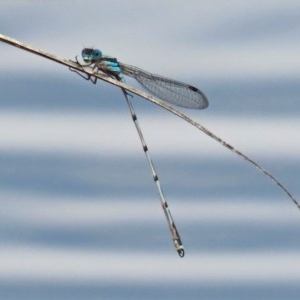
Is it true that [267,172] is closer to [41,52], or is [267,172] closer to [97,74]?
[97,74]

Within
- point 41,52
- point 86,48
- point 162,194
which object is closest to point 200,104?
point 86,48

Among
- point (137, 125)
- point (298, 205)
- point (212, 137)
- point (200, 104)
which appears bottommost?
point (298, 205)

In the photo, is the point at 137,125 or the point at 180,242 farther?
the point at 137,125

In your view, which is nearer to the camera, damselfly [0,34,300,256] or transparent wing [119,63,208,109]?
damselfly [0,34,300,256]

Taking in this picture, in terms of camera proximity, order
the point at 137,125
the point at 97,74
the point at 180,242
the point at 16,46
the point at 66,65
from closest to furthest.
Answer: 1. the point at 16,46
2. the point at 66,65
3. the point at 97,74
4. the point at 180,242
5. the point at 137,125

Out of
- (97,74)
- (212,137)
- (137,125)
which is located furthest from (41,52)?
(137,125)

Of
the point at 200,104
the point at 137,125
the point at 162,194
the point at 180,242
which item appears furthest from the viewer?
the point at 200,104

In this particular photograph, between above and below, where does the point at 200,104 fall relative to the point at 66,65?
above

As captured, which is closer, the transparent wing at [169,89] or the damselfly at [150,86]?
the damselfly at [150,86]
